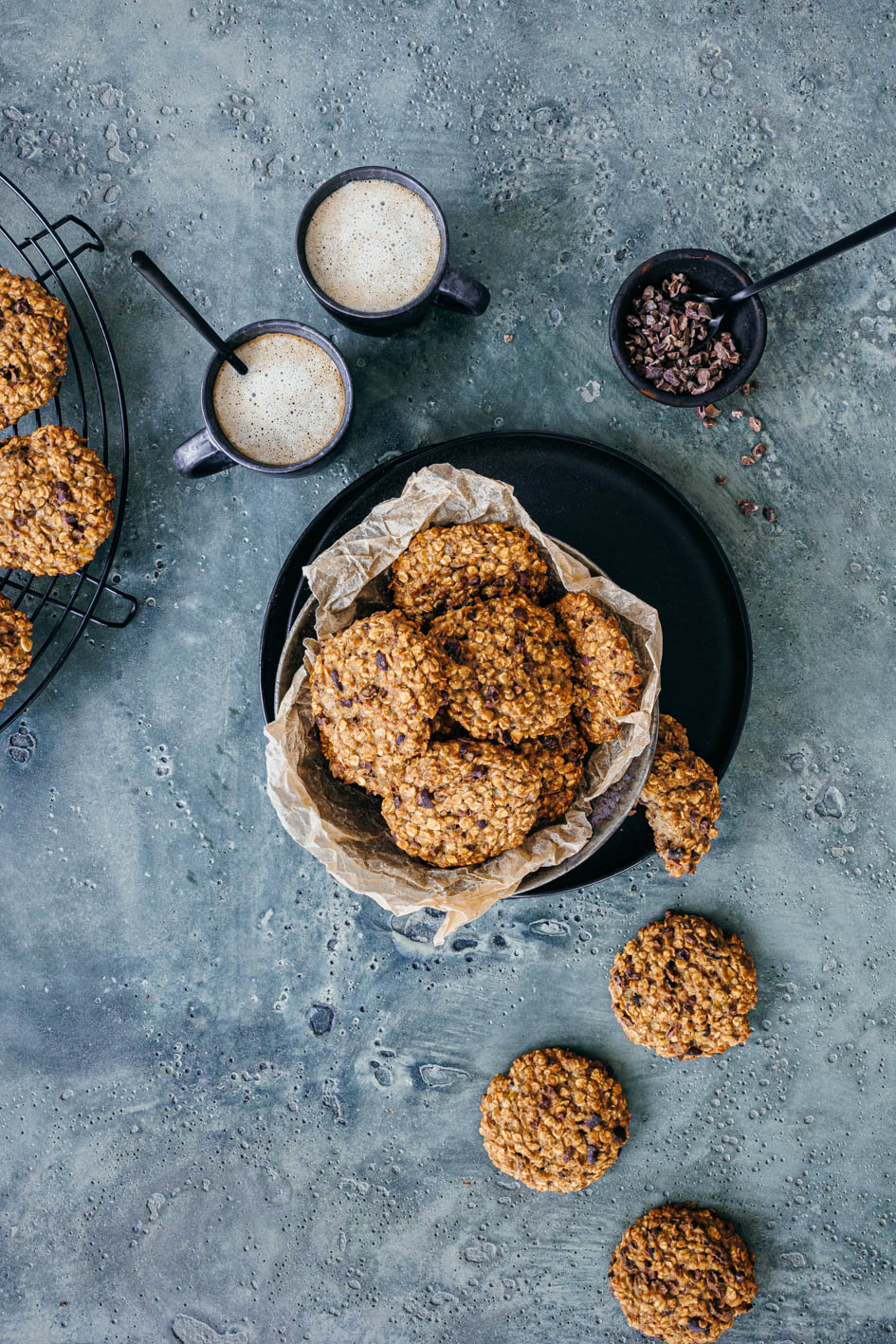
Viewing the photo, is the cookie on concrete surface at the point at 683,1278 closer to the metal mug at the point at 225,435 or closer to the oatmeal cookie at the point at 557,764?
the oatmeal cookie at the point at 557,764

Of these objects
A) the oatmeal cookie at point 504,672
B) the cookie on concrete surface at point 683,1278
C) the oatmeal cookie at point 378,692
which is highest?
the oatmeal cookie at point 378,692

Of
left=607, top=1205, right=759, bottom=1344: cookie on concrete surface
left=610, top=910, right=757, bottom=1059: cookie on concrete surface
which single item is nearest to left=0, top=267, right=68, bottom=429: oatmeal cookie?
left=610, top=910, right=757, bottom=1059: cookie on concrete surface

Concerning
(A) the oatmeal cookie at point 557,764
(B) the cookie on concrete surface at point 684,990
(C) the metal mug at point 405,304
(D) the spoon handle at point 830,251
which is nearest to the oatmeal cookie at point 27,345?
(C) the metal mug at point 405,304

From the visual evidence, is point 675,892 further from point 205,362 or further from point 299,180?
point 299,180

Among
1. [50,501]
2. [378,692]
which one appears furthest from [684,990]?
[50,501]

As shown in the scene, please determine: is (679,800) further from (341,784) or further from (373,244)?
(373,244)

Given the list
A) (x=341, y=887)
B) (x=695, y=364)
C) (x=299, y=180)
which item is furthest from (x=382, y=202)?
(x=341, y=887)
